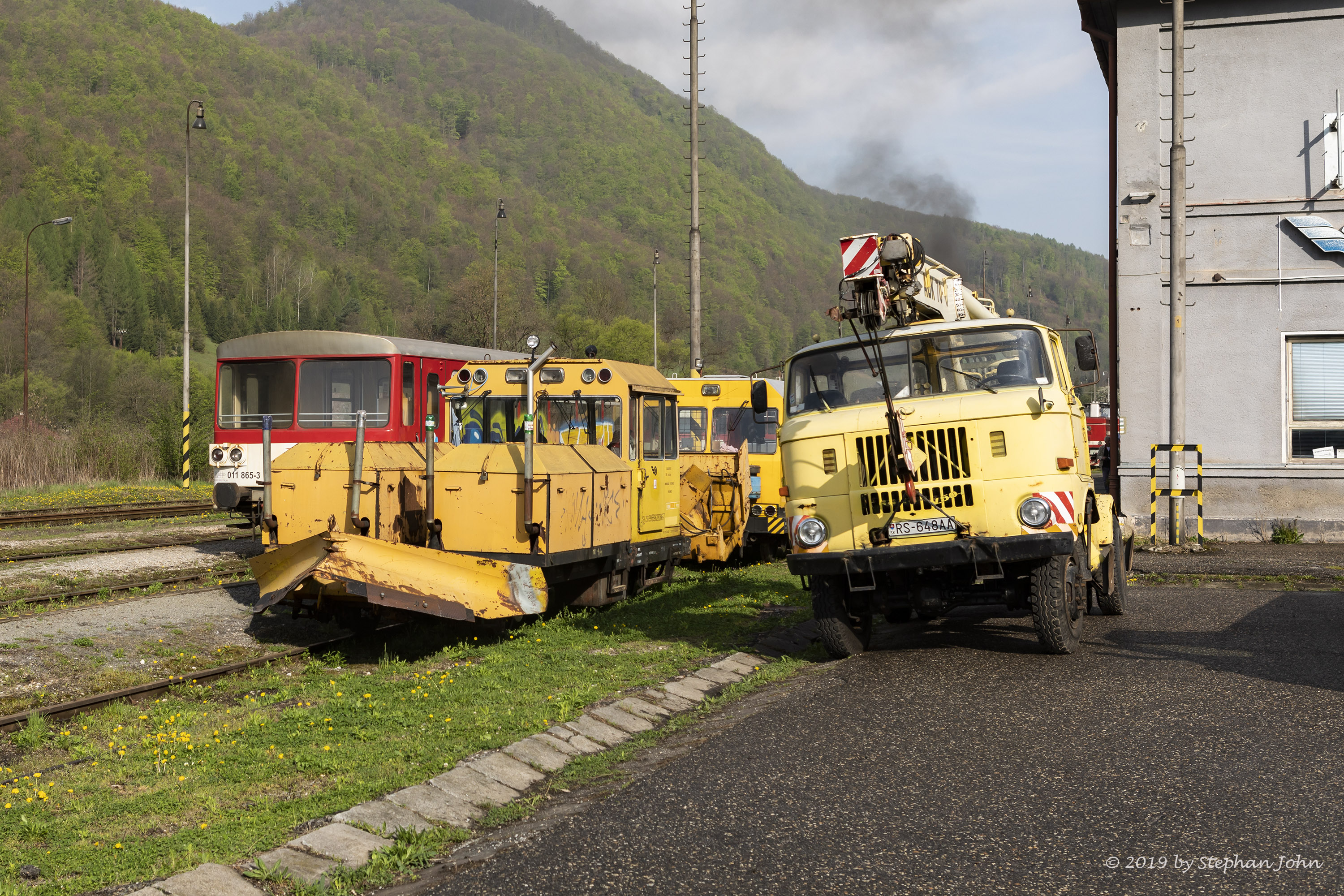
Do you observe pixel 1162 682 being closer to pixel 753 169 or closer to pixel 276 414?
pixel 276 414

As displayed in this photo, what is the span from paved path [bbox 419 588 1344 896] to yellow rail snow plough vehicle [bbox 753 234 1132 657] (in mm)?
595

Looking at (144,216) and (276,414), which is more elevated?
(144,216)

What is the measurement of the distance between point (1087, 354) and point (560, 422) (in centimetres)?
527

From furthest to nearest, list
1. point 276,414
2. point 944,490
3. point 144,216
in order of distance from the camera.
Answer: point 144,216, point 276,414, point 944,490

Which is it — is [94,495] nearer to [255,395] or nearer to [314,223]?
[255,395]

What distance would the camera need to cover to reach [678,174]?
115188mm

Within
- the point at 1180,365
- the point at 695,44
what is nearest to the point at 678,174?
the point at 695,44

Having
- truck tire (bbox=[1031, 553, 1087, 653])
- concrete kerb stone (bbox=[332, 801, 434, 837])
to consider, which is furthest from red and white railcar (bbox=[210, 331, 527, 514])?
concrete kerb stone (bbox=[332, 801, 434, 837])

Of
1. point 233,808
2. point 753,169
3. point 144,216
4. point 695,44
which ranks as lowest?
point 233,808

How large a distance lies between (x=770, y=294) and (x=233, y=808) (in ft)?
249

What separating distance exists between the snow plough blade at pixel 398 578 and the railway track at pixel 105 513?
47.0ft

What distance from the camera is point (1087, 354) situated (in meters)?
10.2

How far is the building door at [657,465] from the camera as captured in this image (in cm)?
1276

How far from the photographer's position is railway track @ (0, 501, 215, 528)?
22.8m
